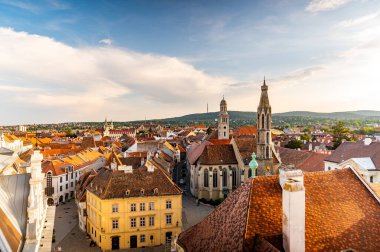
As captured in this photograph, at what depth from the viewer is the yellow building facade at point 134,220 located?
37.7 metres

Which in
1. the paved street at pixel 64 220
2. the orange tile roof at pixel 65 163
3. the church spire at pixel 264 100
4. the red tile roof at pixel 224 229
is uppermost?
the church spire at pixel 264 100

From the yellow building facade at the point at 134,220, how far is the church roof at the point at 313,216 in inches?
877

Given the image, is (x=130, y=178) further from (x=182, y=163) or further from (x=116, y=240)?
(x=182, y=163)

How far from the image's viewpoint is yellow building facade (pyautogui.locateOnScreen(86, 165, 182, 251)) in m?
37.7

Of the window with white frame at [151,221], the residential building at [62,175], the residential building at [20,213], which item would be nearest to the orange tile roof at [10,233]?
the residential building at [20,213]

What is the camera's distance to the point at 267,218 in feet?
47.9

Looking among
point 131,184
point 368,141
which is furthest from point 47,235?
point 368,141

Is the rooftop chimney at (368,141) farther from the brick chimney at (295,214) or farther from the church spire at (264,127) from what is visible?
the brick chimney at (295,214)

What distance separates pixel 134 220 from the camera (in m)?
38.7

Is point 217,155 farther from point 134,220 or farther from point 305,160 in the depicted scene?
point 134,220

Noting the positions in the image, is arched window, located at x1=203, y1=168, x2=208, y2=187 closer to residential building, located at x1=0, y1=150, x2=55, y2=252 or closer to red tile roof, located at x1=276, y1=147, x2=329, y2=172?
red tile roof, located at x1=276, y1=147, x2=329, y2=172

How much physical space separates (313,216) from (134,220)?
28.0 meters

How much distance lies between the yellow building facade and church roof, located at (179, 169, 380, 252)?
73.1ft

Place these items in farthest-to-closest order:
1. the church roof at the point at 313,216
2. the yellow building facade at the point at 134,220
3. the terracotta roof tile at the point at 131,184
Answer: the terracotta roof tile at the point at 131,184 → the yellow building facade at the point at 134,220 → the church roof at the point at 313,216
